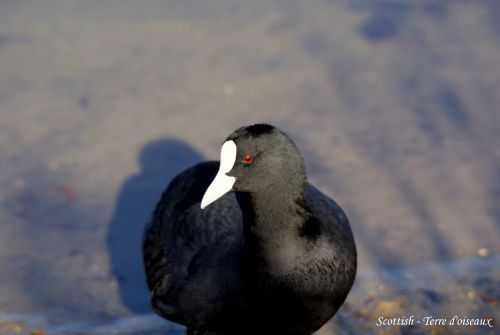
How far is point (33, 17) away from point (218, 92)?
224cm

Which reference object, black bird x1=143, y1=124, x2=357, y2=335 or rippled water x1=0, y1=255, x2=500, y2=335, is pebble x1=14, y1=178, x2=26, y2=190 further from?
black bird x1=143, y1=124, x2=357, y2=335

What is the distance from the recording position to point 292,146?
335cm

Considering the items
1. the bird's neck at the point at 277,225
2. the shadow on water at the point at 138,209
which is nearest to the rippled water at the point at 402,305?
the shadow on water at the point at 138,209

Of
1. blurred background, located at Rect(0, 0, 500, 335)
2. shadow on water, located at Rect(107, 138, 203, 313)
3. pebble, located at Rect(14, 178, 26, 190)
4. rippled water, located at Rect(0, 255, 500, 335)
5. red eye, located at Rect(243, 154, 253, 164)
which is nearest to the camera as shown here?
red eye, located at Rect(243, 154, 253, 164)

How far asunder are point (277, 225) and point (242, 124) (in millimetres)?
2646

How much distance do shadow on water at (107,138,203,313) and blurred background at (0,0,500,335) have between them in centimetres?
1

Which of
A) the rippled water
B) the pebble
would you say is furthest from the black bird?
the pebble

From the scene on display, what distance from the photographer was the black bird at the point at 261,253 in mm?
3336

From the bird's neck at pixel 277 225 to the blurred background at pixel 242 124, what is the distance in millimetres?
872

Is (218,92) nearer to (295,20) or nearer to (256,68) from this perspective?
(256,68)

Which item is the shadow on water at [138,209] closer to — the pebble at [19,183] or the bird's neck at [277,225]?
the pebble at [19,183]

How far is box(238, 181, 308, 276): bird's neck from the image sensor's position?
3.37 metres

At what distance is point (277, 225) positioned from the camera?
338 cm

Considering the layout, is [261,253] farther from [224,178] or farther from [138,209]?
[138,209]
